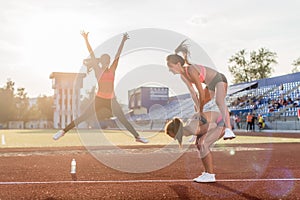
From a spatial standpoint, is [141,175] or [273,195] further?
[141,175]

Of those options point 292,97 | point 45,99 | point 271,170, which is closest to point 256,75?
point 292,97

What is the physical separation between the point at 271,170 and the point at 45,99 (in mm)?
107559

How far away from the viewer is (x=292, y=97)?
3984 centimetres

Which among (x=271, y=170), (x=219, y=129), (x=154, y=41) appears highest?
(x=154, y=41)

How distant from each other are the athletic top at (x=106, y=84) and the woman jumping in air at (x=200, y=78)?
1.09m

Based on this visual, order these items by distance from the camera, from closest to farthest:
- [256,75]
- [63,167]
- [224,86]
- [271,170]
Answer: [224,86] < [271,170] < [63,167] < [256,75]

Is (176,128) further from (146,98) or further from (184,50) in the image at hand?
(146,98)

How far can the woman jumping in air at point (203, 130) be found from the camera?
6.09m

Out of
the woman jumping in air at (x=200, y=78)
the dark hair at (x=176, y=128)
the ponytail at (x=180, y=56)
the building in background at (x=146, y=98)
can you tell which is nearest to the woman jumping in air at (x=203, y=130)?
the dark hair at (x=176, y=128)

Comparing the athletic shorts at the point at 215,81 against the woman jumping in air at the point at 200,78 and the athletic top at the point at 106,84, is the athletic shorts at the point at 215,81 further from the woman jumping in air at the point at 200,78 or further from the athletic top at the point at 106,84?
the athletic top at the point at 106,84

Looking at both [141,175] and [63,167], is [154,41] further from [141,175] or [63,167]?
[63,167]

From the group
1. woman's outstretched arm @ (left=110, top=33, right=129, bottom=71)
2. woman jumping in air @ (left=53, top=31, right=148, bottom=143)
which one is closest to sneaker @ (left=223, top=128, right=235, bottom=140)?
woman jumping in air @ (left=53, top=31, right=148, bottom=143)

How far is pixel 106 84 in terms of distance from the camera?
6.63 m

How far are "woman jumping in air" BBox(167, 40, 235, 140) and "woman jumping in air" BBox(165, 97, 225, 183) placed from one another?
236 millimetres
